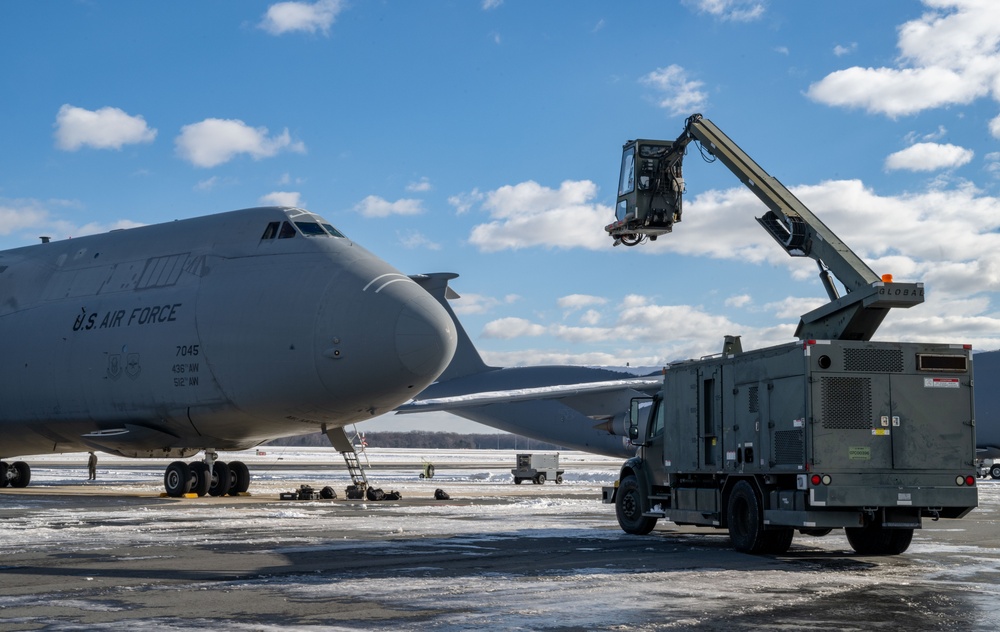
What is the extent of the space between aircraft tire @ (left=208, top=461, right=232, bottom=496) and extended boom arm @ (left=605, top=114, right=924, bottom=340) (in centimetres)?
1253

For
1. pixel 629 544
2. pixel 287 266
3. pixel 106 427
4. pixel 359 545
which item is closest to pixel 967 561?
pixel 629 544

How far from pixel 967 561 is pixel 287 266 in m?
14.6

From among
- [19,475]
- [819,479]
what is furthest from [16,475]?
[819,479]

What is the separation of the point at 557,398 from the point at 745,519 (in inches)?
993

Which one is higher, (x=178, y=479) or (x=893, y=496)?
(x=893, y=496)

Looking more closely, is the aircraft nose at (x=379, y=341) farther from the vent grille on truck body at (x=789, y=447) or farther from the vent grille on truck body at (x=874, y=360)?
the vent grille on truck body at (x=874, y=360)

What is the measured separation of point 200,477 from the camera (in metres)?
25.2

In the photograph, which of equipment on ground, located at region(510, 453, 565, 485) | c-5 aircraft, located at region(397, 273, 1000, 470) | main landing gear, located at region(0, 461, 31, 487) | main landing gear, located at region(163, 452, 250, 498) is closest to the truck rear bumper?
main landing gear, located at region(163, 452, 250, 498)

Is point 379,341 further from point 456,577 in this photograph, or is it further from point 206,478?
point 456,577

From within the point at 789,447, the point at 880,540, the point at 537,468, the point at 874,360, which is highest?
the point at 874,360

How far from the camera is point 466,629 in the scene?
25.9 ft

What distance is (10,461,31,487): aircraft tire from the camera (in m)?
31.4

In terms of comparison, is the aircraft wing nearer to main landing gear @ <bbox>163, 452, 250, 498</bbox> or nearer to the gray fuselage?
main landing gear @ <bbox>163, 452, 250, 498</bbox>

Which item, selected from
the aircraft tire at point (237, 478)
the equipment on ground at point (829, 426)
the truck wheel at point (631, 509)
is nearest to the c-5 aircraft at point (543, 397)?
the aircraft tire at point (237, 478)
